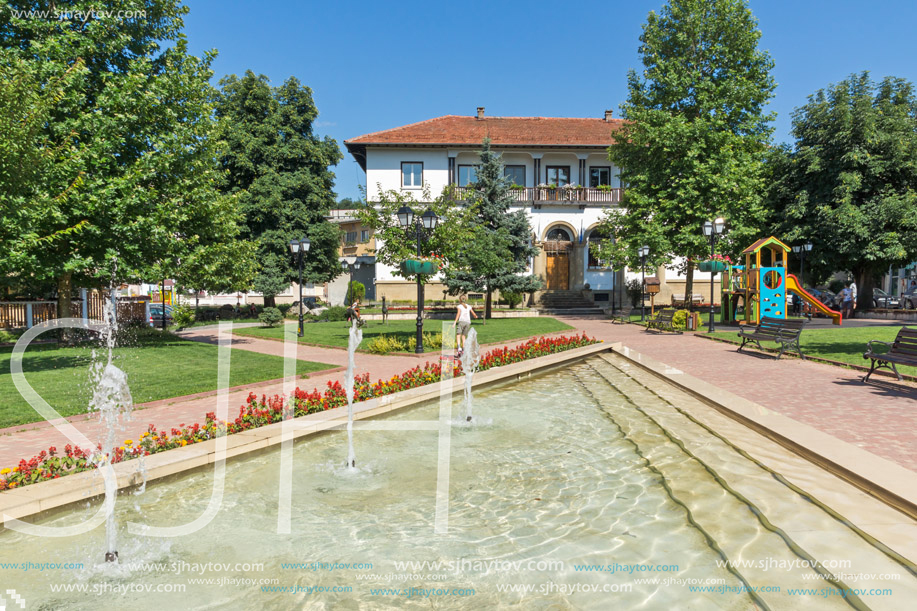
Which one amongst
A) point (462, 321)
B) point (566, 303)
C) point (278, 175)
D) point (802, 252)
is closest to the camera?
point (462, 321)

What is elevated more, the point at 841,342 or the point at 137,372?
the point at 841,342

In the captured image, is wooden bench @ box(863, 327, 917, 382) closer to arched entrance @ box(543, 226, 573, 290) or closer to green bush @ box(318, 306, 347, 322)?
green bush @ box(318, 306, 347, 322)

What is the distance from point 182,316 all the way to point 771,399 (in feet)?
81.1

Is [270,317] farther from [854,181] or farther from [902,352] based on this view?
[854,181]

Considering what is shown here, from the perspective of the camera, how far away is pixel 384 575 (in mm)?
3828

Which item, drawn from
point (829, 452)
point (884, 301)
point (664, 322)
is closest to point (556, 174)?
point (664, 322)

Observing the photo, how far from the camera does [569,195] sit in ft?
121

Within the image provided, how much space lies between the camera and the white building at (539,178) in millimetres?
36250

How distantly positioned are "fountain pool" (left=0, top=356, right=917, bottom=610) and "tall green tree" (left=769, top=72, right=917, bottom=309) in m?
25.5

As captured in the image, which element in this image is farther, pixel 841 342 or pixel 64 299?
pixel 64 299

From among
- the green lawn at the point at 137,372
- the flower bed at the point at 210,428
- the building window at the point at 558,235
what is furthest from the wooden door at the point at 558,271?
the flower bed at the point at 210,428

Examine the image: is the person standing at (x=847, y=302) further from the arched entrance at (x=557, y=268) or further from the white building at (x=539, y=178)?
the arched entrance at (x=557, y=268)

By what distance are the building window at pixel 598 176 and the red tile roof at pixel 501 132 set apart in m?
2.09

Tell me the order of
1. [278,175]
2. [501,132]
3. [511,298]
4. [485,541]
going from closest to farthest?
[485,541] → [511,298] → [278,175] → [501,132]
